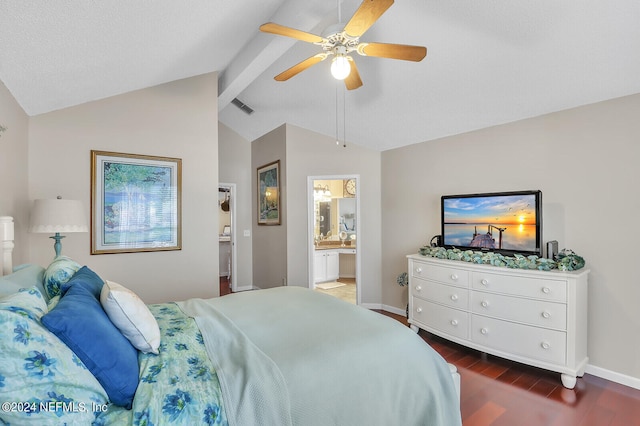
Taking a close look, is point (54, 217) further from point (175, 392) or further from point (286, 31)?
point (286, 31)

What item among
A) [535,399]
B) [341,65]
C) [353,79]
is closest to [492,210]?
[535,399]

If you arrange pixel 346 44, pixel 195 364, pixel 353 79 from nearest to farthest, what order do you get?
pixel 195 364, pixel 346 44, pixel 353 79

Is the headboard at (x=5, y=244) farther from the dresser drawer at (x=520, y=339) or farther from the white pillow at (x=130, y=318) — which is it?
the dresser drawer at (x=520, y=339)

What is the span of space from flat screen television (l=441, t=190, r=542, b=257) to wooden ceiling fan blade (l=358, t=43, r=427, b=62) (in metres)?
1.75

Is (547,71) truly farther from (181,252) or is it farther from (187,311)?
(181,252)

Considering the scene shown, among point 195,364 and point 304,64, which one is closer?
point 195,364

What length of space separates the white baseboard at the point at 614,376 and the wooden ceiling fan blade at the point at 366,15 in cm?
322

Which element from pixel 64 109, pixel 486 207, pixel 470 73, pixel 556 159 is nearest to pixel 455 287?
pixel 486 207

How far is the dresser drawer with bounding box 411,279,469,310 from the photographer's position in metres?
3.05

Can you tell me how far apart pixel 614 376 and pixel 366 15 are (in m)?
3.30

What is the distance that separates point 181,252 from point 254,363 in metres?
2.46

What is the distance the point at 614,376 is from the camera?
8.33 feet

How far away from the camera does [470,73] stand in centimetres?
263

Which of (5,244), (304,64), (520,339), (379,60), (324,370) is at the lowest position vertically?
(520,339)
